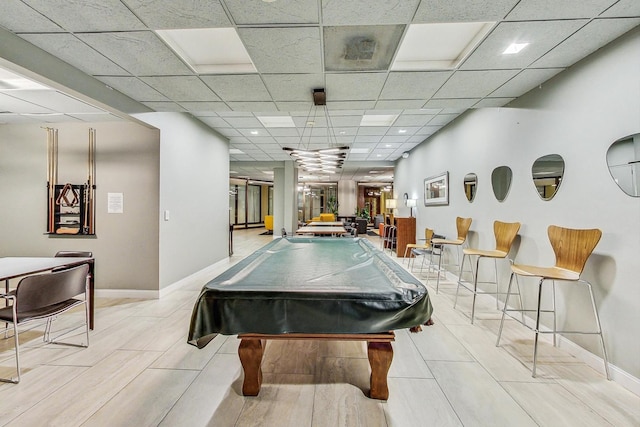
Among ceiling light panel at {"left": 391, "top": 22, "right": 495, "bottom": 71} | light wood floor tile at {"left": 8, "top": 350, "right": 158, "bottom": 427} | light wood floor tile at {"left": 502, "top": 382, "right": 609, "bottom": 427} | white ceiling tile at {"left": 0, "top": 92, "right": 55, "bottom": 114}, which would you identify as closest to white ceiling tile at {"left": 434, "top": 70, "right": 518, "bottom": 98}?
ceiling light panel at {"left": 391, "top": 22, "right": 495, "bottom": 71}

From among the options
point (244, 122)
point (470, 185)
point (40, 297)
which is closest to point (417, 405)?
point (40, 297)

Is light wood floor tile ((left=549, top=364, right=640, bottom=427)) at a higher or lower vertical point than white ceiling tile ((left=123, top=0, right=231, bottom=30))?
lower

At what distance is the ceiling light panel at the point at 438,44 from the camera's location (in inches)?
89.6

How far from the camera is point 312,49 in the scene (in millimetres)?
2383

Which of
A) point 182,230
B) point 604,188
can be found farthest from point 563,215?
point 182,230

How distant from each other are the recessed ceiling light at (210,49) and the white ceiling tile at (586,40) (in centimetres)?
273

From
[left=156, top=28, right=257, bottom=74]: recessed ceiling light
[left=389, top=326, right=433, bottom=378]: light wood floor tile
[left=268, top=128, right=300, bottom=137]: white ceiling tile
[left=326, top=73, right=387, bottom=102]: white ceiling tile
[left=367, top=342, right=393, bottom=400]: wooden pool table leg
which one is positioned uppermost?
[left=268, top=128, right=300, bottom=137]: white ceiling tile

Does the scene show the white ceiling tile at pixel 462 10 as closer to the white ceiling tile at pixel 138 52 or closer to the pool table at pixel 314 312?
the pool table at pixel 314 312

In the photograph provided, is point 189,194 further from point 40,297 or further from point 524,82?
point 524,82

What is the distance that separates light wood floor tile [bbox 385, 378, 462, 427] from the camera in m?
1.71

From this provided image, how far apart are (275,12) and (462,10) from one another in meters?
1.31

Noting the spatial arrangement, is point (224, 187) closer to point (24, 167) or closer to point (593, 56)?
point (24, 167)

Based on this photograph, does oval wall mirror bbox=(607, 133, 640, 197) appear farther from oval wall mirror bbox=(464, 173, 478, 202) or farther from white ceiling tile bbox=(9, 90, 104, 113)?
white ceiling tile bbox=(9, 90, 104, 113)

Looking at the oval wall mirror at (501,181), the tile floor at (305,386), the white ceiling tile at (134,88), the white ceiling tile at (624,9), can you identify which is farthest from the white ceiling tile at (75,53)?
the oval wall mirror at (501,181)
